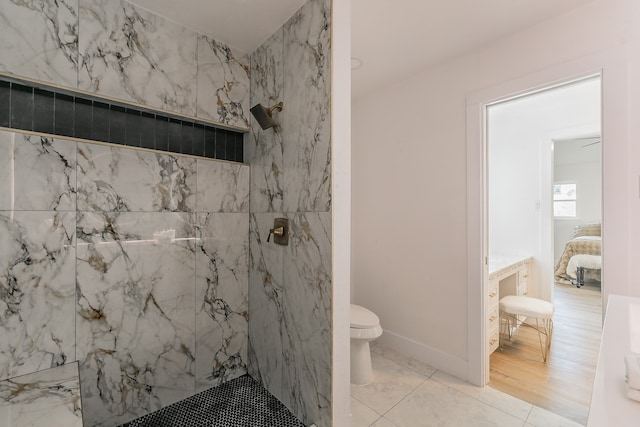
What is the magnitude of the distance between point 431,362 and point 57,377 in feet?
7.97

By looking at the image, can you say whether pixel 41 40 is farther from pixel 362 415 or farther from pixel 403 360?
pixel 403 360

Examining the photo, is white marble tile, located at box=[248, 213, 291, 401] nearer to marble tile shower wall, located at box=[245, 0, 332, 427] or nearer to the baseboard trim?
marble tile shower wall, located at box=[245, 0, 332, 427]

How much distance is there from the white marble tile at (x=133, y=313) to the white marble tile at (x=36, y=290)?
53 millimetres

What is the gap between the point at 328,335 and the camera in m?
1.43

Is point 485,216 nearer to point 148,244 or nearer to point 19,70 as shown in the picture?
point 148,244

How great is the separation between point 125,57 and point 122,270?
117 cm

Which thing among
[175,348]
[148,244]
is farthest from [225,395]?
[148,244]

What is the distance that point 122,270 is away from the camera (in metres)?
1.56

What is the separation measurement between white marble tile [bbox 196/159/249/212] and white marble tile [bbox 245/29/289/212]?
0.23ft

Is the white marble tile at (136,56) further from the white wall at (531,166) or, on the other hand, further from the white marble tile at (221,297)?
the white wall at (531,166)

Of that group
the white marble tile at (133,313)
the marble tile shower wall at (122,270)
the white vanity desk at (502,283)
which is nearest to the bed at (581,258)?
the white vanity desk at (502,283)

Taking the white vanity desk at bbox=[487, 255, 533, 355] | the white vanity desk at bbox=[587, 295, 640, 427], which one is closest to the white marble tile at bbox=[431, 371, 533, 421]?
the white vanity desk at bbox=[487, 255, 533, 355]

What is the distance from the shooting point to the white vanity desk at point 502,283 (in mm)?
2459

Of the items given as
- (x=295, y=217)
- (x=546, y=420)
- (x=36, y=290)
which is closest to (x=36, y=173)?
(x=36, y=290)
